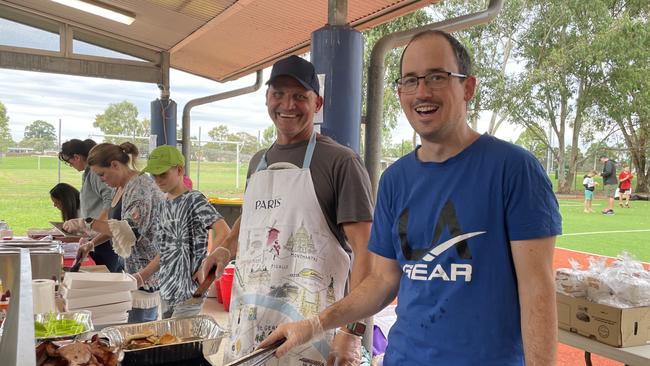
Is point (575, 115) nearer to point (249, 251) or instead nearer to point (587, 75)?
point (587, 75)

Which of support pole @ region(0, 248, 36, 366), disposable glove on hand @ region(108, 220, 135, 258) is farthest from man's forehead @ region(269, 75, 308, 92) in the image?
disposable glove on hand @ region(108, 220, 135, 258)

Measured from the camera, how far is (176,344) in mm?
1778

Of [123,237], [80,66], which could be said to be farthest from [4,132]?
[123,237]

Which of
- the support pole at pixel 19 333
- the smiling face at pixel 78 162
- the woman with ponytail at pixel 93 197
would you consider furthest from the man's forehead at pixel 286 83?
the smiling face at pixel 78 162

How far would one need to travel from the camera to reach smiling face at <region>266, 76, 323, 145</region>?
6.64 feet

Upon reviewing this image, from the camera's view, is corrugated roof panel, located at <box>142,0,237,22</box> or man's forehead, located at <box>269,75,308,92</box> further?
corrugated roof panel, located at <box>142,0,237,22</box>

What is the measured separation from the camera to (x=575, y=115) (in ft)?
63.2

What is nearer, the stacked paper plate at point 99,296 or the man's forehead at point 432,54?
the man's forehead at point 432,54

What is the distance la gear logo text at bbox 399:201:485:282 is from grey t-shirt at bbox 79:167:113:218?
391 centimetres

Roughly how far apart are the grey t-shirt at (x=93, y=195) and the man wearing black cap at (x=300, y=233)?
124 inches

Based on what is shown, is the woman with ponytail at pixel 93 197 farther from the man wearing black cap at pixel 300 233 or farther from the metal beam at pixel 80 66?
the metal beam at pixel 80 66

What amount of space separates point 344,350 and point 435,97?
3.01 feet

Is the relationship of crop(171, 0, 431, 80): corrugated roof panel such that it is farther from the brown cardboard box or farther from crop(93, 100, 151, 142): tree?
crop(93, 100, 151, 142): tree

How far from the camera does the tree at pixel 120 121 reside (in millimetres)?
16188
